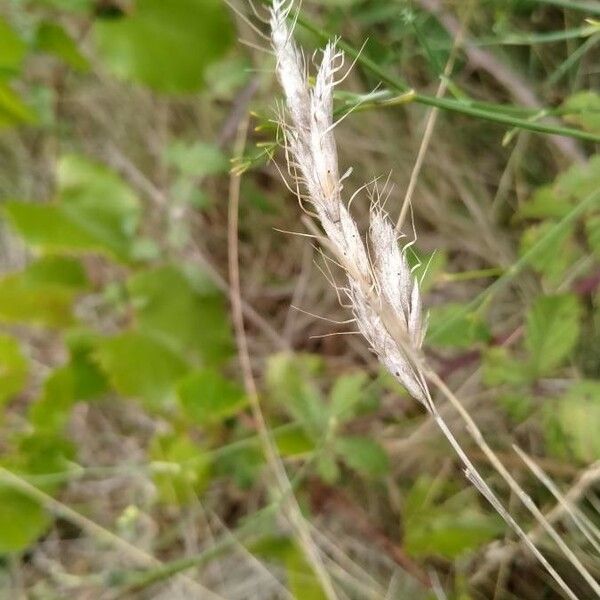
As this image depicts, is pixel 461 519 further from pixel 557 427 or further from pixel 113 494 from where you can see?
pixel 113 494

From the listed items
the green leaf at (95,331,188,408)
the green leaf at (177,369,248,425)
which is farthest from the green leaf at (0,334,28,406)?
the green leaf at (177,369,248,425)

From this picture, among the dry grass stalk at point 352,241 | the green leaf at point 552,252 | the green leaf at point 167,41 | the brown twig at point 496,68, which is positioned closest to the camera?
the dry grass stalk at point 352,241

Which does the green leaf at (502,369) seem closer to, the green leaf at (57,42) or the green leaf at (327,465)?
the green leaf at (327,465)

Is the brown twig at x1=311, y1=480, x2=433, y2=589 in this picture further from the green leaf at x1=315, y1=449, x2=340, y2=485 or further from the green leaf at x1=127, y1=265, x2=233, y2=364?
the green leaf at x1=127, y1=265, x2=233, y2=364

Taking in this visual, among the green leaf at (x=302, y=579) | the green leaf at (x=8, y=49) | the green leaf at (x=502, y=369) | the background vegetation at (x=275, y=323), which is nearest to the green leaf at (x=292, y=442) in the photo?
the background vegetation at (x=275, y=323)

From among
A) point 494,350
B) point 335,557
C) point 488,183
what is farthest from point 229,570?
point 488,183

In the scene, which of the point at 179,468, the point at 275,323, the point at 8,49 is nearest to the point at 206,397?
the point at 179,468

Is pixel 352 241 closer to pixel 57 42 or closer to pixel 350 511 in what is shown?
pixel 350 511
